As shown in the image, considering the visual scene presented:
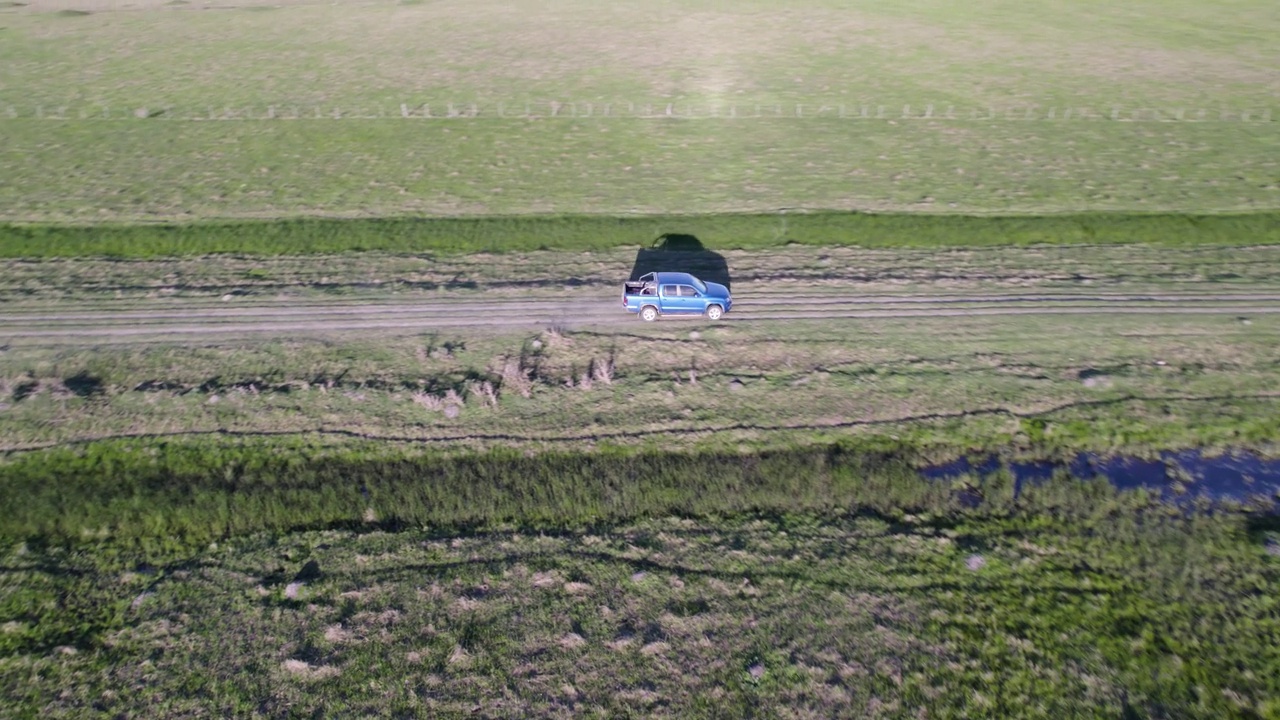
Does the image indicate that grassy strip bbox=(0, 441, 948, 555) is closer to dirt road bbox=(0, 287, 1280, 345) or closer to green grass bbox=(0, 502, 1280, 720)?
green grass bbox=(0, 502, 1280, 720)

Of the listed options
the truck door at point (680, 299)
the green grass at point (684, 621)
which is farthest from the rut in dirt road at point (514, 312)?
the green grass at point (684, 621)

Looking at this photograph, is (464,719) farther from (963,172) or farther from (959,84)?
(959,84)

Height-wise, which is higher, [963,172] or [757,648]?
[963,172]

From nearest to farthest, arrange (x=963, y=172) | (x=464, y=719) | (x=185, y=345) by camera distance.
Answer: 1. (x=464, y=719)
2. (x=185, y=345)
3. (x=963, y=172)

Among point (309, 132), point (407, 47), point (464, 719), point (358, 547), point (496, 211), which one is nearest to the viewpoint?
point (464, 719)

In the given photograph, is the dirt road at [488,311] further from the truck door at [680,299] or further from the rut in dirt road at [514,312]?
the truck door at [680,299]

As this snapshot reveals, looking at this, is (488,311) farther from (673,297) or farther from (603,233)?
(603,233)

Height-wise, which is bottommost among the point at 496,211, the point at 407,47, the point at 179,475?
the point at 179,475

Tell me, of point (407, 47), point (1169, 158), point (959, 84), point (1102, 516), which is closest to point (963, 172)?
point (1169, 158)
